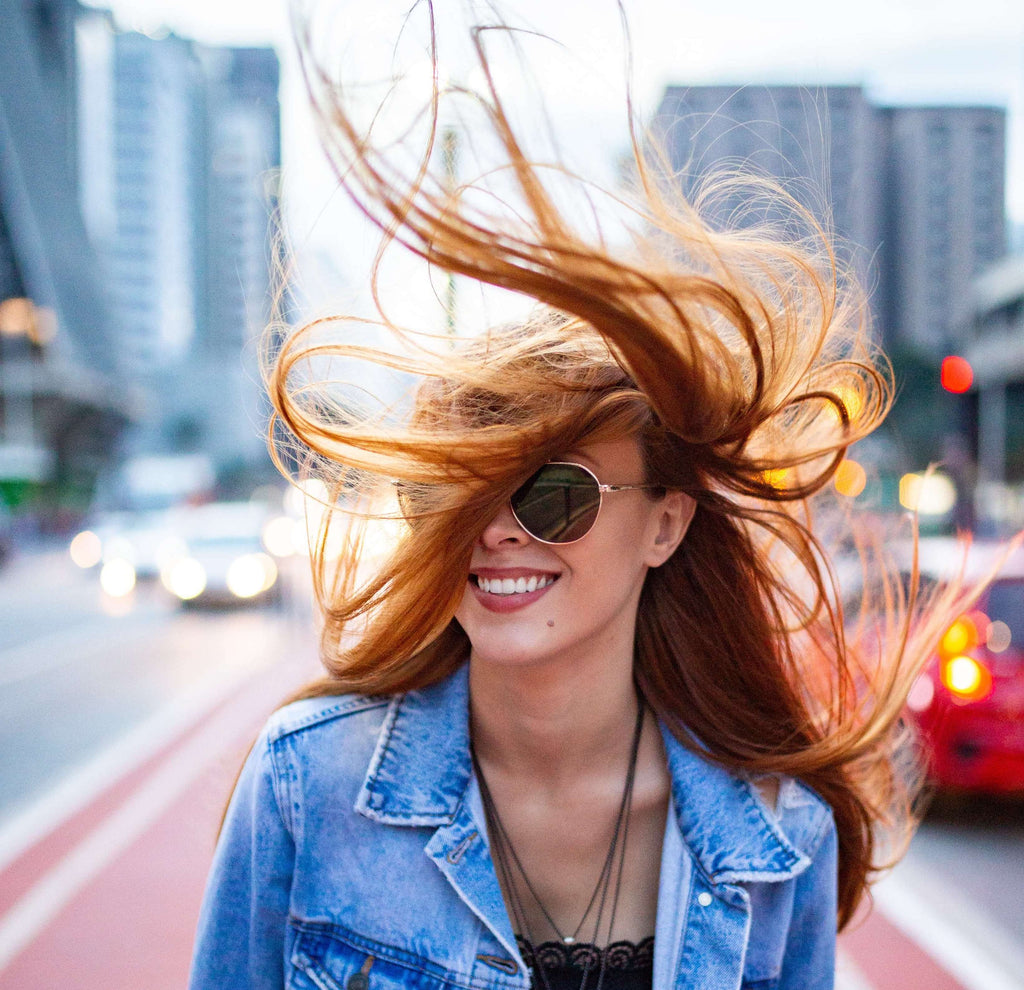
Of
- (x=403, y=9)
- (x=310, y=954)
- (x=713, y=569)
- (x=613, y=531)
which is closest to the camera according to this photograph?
(x=403, y=9)

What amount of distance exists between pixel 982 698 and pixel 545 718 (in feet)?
14.4

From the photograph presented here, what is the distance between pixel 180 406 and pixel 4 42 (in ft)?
161

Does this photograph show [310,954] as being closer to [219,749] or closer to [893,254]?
[219,749]

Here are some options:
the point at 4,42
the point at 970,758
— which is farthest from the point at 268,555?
the point at 4,42

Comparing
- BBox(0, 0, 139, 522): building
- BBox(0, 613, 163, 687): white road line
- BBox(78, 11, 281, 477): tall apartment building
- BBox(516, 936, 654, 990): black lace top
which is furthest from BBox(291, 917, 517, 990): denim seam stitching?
BBox(78, 11, 281, 477): tall apartment building

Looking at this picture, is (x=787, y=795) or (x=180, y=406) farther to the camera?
(x=180, y=406)

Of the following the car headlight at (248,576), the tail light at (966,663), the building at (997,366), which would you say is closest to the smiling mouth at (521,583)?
the tail light at (966,663)

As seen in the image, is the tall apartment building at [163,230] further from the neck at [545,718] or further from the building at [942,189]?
the neck at [545,718]

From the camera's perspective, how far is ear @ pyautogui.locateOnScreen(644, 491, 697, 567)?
74.9 inches

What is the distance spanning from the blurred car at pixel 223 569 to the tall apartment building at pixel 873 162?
36.1 ft

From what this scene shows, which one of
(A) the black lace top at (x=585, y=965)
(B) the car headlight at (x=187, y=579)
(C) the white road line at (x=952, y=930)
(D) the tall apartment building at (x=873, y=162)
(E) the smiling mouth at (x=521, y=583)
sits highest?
(D) the tall apartment building at (x=873, y=162)

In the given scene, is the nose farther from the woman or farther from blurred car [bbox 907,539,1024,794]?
blurred car [bbox 907,539,1024,794]

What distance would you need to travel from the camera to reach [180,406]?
104688 mm

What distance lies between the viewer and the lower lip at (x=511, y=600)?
5.60 ft
